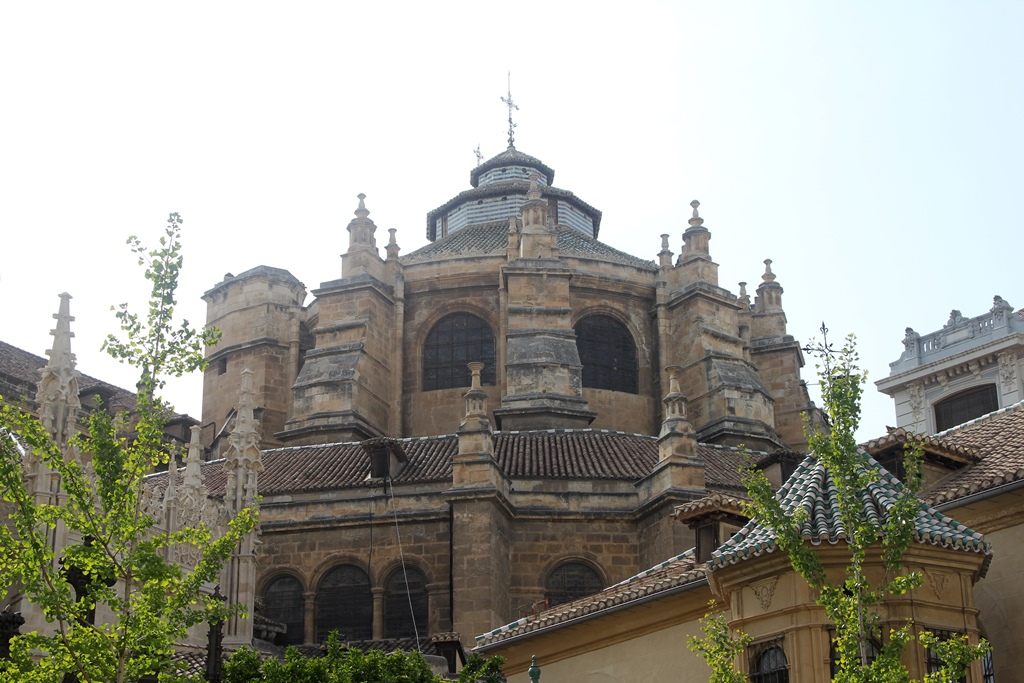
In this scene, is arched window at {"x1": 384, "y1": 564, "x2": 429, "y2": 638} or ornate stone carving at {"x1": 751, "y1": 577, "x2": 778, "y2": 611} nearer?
ornate stone carving at {"x1": 751, "y1": 577, "x2": 778, "y2": 611}

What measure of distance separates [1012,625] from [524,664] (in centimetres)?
869

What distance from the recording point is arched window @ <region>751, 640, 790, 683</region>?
63.7ft

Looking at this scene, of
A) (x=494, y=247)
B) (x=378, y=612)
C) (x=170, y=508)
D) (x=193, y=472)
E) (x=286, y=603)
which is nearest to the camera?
(x=170, y=508)

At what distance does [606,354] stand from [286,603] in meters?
14.0

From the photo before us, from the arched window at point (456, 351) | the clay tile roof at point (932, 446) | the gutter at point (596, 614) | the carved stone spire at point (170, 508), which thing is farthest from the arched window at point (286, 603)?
the clay tile roof at point (932, 446)

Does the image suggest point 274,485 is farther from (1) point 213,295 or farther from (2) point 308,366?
(1) point 213,295

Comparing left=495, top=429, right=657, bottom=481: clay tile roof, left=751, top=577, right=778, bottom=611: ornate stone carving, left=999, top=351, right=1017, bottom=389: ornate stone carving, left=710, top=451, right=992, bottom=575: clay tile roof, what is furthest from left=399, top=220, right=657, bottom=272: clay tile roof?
left=751, top=577, right=778, bottom=611: ornate stone carving

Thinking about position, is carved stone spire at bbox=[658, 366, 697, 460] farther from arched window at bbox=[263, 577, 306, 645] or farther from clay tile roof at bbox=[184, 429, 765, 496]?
arched window at bbox=[263, 577, 306, 645]

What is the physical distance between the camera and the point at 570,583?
33.4 metres

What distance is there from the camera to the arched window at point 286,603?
33781 millimetres

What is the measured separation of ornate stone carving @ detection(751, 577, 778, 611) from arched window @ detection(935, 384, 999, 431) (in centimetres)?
2286

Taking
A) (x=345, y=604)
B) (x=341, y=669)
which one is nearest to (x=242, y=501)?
(x=345, y=604)

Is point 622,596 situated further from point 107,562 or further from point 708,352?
point 708,352

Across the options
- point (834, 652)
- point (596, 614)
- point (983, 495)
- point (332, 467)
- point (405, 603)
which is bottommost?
point (834, 652)
